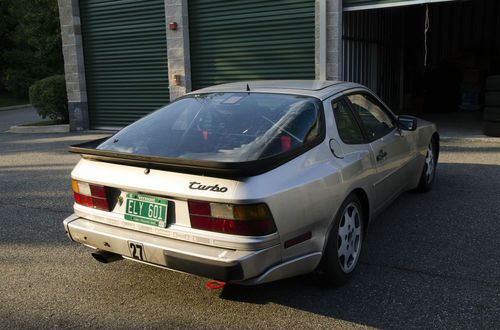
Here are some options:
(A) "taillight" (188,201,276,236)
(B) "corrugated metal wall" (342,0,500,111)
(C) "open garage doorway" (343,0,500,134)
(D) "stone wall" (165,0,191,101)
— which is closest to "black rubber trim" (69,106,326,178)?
(A) "taillight" (188,201,276,236)

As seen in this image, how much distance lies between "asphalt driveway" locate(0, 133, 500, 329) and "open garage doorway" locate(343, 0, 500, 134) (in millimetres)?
6890

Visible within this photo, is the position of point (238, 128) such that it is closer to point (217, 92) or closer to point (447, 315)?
point (217, 92)

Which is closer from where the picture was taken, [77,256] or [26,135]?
[77,256]

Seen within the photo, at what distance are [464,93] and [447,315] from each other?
1381 centimetres

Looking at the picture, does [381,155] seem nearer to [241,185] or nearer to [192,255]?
[241,185]

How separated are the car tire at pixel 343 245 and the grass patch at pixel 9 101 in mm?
28948

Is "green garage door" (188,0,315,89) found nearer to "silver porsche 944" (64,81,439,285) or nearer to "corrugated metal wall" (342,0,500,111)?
"corrugated metal wall" (342,0,500,111)

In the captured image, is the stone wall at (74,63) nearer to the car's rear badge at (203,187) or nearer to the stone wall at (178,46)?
the stone wall at (178,46)

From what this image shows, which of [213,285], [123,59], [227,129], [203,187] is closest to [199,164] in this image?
A: [203,187]

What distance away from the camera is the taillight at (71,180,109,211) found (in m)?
3.21

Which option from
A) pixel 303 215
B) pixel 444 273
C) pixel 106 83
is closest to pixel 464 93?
pixel 106 83

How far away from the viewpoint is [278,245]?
279 centimetres

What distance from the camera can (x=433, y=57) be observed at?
56.7 ft

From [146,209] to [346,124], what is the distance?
5.59 ft
